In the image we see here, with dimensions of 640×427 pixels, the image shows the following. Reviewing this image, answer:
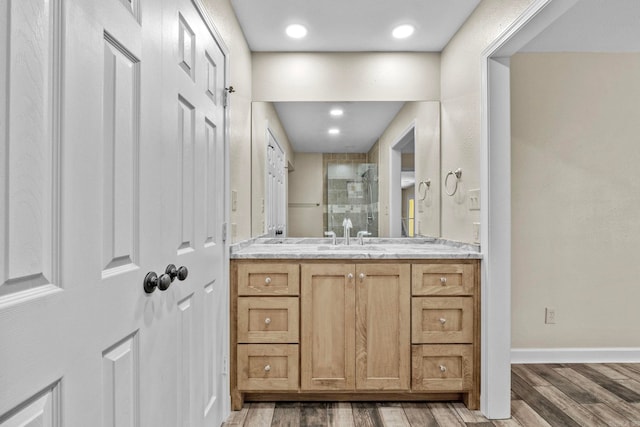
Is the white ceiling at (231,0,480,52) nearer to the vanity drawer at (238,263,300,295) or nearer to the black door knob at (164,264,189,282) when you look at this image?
the vanity drawer at (238,263,300,295)

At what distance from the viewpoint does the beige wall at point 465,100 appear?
6.77 ft

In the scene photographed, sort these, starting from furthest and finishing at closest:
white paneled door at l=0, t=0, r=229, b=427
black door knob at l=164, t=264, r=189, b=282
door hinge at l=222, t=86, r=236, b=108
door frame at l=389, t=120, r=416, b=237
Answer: door frame at l=389, t=120, r=416, b=237 → door hinge at l=222, t=86, r=236, b=108 → black door knob at l=164, t=264, r=189, b=282 → white paneled door at l=0, t=0, r=229, b=427

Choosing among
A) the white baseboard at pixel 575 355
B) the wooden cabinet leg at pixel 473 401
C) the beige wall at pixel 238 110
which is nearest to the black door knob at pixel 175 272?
the beige wall at pixel 238 110

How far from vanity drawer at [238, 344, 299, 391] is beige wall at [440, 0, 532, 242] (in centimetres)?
128

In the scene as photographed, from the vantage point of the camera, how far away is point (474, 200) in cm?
221

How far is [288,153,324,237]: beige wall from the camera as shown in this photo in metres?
2.92

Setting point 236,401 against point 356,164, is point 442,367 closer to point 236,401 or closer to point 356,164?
point 236,401

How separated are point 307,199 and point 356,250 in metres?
0.63

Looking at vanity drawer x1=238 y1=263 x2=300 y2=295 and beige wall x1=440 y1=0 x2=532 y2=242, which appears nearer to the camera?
beige wall x1=440 y1=0 x2=532 y2=242

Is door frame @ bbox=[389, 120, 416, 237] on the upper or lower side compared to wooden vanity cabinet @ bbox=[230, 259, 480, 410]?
upper

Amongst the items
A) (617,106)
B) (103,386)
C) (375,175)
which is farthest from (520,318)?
(103,386)

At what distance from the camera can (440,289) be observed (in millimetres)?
2178

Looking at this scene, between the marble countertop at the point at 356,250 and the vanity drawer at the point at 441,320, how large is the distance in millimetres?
259

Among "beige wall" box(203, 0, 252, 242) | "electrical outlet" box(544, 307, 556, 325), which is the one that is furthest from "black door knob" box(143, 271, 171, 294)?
"electrical outlet" box(544, 307, 556, 325)
